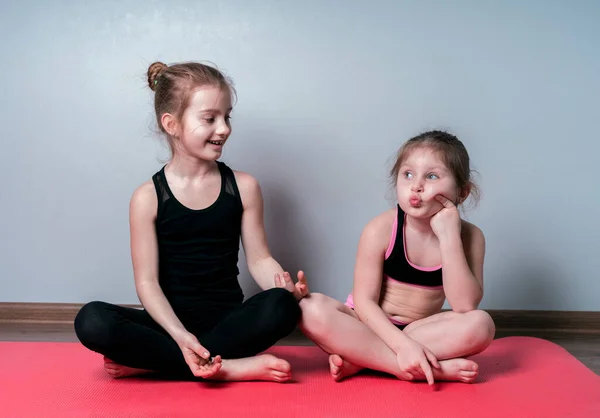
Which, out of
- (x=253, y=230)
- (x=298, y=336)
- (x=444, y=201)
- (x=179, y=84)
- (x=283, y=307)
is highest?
(x=179, y=84)

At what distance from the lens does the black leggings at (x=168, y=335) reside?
1394 millimetres

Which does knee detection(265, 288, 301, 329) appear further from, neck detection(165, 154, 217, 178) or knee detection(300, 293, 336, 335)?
neck detection(165, 154, 217, 178)

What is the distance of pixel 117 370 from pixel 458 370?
0.68 metres

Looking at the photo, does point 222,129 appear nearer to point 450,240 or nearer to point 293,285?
point 293,285

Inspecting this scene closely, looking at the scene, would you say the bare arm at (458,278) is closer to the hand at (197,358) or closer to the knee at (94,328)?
the hand at (197,358)

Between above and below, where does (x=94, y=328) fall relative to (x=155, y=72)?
below

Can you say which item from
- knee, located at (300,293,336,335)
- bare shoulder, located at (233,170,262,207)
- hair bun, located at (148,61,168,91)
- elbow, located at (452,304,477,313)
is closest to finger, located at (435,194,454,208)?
elbow, located at (452,304,477,313)

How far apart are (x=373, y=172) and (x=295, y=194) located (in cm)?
21

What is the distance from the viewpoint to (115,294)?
1986mm

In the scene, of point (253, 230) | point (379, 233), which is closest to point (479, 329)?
point (379, 233)

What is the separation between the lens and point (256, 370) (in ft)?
4.75

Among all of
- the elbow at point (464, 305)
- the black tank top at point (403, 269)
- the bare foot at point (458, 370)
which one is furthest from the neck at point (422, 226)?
the bare foot at point (458, 370)

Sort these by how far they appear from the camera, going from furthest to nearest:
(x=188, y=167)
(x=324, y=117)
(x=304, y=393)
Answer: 1. (x=324, y=117)
2. (x=188, y=167)
3. (x=304, y=393)

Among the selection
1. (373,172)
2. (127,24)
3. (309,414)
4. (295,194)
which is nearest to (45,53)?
(127,24)
